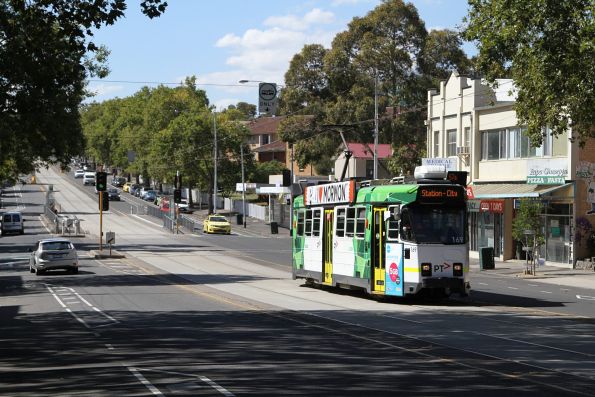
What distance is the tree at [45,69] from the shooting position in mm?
20297

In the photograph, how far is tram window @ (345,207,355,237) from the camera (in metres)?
28.3

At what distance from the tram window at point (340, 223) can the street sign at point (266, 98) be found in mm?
12335

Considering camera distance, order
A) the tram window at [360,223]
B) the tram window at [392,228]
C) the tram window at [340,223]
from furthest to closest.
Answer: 1. the tram window at [340,223]
2. the tram window at [360,223]
3. the tram window at [392,228]

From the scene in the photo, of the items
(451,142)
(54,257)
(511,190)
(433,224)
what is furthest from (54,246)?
(451,142)

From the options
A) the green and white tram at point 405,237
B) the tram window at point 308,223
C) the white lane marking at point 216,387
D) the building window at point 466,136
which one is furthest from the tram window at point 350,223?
the building window at point 466,136

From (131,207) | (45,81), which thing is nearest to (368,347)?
(45,81)

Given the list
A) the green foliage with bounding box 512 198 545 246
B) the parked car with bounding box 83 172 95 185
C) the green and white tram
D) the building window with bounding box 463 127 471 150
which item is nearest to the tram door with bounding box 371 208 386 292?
the green and white tram

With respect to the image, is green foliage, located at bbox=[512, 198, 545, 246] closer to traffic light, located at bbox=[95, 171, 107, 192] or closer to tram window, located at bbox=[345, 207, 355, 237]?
tram window, located at bbox=[345, 207, 355, 237]

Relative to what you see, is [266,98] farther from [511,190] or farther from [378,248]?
[378,248]

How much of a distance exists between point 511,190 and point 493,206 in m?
2.15

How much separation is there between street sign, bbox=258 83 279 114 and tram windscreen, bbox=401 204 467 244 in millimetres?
16530

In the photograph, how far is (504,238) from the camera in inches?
2060

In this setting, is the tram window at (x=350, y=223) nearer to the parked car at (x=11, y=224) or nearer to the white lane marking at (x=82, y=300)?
the white lane marking at (x=82, y=300)

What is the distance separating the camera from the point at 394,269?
25.7 meters
